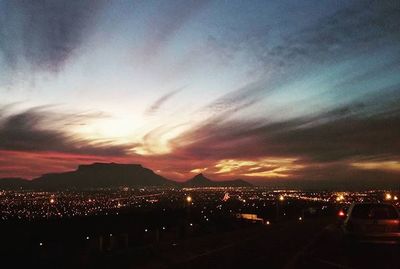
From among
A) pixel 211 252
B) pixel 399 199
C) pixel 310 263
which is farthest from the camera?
pixel 399 199

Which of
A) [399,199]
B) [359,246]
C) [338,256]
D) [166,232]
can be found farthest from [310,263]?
[399,199]

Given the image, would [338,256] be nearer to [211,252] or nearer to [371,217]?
[371,217]

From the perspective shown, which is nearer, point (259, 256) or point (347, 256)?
point (347, 256)

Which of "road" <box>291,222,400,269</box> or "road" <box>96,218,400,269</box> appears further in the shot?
"road" <box>291,222,400,269</box>

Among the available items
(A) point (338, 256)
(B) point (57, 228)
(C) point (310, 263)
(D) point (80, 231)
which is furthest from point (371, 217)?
(B) point (57, 228)

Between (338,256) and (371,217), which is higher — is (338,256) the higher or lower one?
the lower one

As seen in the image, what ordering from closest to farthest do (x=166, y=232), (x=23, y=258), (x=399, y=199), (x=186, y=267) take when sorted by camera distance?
(x=23, y=258) → (x=186, y=267) → (x=166, y=232) → (x=399, y=199)

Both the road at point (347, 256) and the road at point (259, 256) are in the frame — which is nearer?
the road at point (259, 256)

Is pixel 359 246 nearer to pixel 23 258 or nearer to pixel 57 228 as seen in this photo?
pixel 23 258

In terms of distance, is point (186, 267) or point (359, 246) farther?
point (359, 246)
